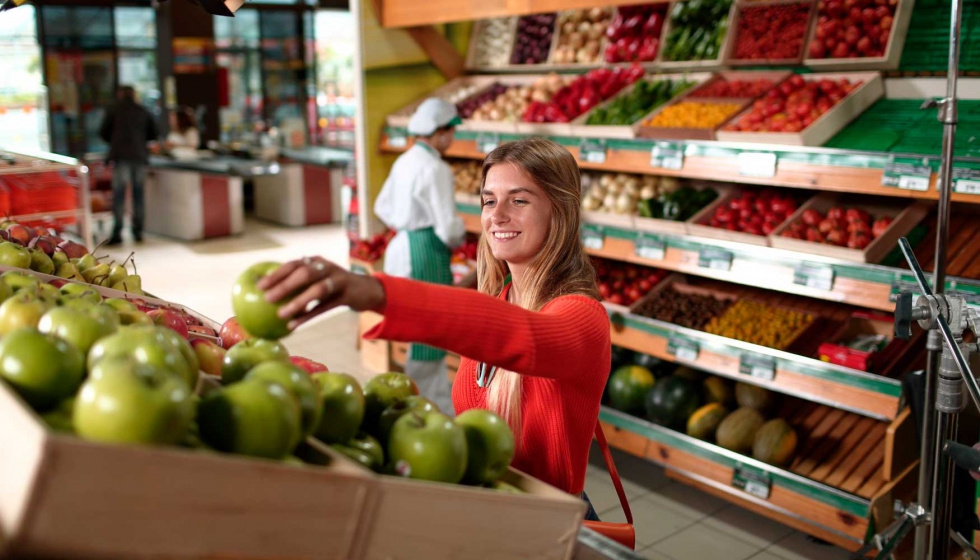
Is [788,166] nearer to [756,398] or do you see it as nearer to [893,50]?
[893,50]

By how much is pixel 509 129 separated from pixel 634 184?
0.81 m

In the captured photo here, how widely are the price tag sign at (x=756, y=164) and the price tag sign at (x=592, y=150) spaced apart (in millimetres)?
836

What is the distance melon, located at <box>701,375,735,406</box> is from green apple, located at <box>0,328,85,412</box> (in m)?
3.38

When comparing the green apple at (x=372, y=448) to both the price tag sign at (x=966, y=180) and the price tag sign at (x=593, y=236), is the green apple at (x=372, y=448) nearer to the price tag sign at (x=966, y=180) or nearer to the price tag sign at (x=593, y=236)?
the price tag sign at (x=966, y=180)

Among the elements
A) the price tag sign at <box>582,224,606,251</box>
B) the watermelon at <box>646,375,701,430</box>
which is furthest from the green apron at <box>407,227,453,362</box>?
the watermelon at <box>646,375,701,430</box>

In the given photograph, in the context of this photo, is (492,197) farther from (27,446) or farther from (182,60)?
(182,60)

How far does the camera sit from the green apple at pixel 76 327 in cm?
128

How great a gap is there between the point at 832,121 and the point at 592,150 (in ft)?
4.08

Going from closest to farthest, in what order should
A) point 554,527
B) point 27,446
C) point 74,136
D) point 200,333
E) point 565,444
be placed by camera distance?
point 27,446, point 554,527, point 565,444, point 200,333, point 74,136

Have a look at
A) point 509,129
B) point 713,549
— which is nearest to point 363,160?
point 509,129

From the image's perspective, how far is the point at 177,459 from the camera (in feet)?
3.19

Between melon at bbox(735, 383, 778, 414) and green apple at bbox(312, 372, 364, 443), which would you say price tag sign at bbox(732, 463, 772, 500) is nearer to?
melon at bbox(735, 383, 778, 414)

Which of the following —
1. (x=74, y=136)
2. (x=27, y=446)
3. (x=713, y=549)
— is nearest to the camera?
(x=27, y=446)

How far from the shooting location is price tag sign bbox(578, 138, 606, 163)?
14.6ft
